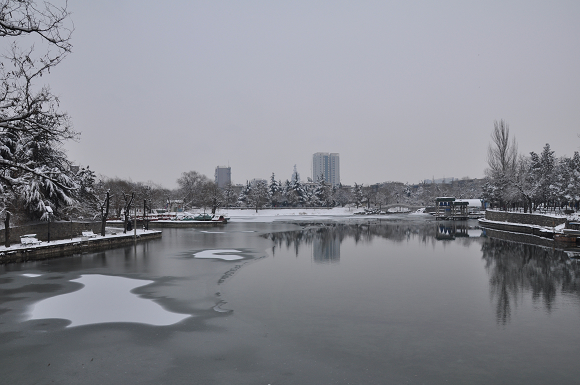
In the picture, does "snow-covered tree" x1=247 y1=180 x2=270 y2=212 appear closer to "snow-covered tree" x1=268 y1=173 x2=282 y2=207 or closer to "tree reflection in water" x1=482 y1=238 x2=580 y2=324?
"snow-covered tree" x1=268 y1=173 x2=282 y2=207

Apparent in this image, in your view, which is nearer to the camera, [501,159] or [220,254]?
[220,254]

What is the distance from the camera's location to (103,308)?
12.2m

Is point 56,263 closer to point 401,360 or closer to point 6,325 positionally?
point 6,325

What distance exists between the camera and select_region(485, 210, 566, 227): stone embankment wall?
34344 millimetres

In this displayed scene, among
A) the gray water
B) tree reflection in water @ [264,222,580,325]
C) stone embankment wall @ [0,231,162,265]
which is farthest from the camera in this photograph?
stone embankment wall @ [0,231,162,265]

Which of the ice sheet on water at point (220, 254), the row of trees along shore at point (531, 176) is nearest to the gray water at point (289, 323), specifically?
the ice sheet on water at point (220, 254)

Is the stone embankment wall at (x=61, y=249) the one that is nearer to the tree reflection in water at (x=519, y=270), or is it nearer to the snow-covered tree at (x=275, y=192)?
the tree reflection in water at (x=519, y=270)

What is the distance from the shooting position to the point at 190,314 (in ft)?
37.7

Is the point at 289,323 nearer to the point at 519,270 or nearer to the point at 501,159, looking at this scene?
the point at 519,270

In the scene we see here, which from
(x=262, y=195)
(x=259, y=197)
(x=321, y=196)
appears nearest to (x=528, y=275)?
(x=259, y=197)

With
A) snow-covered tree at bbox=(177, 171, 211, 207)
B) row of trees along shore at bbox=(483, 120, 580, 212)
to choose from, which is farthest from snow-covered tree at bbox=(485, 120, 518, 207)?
snow-covered tree at bbox=(177, 171, 211, 207)

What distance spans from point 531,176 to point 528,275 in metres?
44.1

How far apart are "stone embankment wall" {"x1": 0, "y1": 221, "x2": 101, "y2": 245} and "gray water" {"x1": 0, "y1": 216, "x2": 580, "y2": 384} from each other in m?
6.57

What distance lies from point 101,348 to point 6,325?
3.58m
